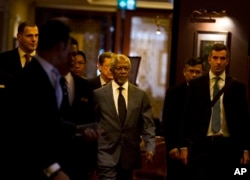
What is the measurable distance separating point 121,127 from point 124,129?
0.03 metres

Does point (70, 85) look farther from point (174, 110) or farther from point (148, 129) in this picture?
point (174, 110)

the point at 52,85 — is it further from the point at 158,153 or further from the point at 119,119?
the point at 158,153

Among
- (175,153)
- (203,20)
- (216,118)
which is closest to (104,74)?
(175,153)

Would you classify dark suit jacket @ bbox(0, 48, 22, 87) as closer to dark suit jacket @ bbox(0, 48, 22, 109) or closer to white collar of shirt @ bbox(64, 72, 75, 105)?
dark suit jacket @ bbox(0, 48, 22, 109)

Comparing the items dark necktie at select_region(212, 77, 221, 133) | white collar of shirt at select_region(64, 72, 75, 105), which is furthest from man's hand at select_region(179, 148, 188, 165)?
white collar of shirt at select_region(64, 72, 75, 105)

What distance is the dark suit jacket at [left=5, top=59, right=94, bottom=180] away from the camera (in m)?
3.37

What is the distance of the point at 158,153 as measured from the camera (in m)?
8.24

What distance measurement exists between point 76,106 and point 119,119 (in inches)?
57.7

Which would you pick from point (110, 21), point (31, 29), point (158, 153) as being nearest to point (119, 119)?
point (31, 29)

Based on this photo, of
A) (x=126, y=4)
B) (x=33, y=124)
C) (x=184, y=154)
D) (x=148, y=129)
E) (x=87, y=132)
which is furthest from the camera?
(x=126, y=4)

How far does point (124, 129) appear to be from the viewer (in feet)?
17.1

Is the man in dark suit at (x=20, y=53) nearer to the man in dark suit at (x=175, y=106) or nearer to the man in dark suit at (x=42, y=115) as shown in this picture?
the man in dark suit at (x=42, y=115)

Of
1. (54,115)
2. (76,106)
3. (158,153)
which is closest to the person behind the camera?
(54,115)

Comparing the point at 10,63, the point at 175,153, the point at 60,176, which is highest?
the point at 10,63
